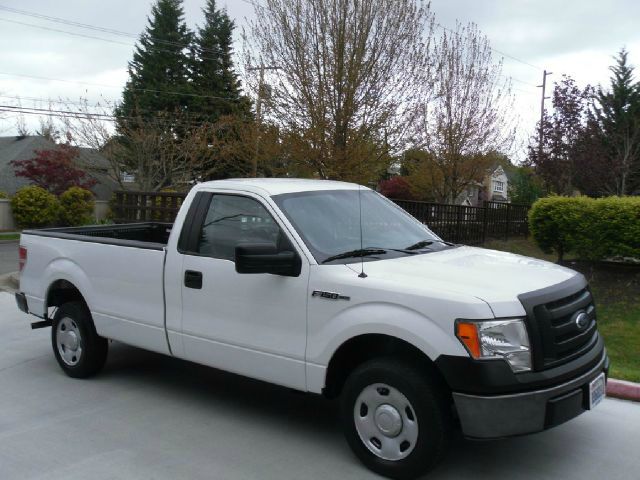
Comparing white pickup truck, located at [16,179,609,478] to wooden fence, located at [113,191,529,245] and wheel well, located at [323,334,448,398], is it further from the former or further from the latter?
wooden fence, located at [113,191,529,245]

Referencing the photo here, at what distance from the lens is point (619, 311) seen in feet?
30.9

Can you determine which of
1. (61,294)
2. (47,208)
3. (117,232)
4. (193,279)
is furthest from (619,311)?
(47,208)

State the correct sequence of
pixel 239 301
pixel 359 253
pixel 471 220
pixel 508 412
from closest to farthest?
pixel 508 412 → pixel 359 253 → pixel 239 301 → pixel 471 220

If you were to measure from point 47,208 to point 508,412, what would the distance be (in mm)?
26889

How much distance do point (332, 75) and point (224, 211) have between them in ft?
31.4

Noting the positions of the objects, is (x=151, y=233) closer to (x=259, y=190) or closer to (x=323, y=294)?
(x=259, y=190)

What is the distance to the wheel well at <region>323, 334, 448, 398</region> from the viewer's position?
4160mm

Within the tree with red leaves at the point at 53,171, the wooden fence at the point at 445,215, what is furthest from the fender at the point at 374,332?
the tree with red leaves at the point at 53,171

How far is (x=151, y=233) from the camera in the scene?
791 centimetres

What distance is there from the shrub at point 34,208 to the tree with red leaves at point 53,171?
3067 millimetres

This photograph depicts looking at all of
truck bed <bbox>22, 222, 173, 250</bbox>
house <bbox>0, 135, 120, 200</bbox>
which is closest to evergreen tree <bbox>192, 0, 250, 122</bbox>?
house <bbox>0, 135, 120, 200</bbox>

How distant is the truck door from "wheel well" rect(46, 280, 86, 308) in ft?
6.07

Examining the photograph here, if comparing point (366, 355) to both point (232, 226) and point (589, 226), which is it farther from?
point (589, 226)

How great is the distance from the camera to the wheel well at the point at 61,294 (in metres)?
6.57
